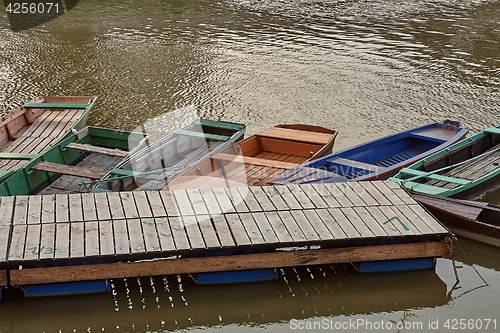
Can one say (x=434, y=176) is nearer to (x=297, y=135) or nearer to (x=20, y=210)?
(x=297, y=135)

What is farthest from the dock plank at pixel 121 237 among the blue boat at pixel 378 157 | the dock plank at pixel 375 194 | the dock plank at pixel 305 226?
the dock plank at pixel 375 194

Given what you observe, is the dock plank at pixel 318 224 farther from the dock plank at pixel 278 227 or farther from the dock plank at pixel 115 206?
the dock plank at pixel 115 206

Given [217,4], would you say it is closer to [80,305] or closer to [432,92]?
[432,92]

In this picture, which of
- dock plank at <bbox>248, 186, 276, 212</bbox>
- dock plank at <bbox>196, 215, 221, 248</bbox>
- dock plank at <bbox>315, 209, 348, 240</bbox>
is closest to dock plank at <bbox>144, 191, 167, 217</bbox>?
dock plank at <bbox>196, 215, 221, 248</bbox>

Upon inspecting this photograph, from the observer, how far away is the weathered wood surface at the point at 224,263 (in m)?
8.65

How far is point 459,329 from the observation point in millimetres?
8688

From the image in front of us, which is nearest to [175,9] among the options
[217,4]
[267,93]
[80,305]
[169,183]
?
[217,4]

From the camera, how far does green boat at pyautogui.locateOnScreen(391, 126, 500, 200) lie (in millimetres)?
11320

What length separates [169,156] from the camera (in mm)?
12656

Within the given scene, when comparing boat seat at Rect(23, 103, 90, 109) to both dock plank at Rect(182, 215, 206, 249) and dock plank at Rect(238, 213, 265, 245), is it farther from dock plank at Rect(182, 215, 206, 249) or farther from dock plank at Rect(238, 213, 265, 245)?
dock plank at Rect(238, 213, 265, 245)

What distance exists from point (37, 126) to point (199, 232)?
6801mm

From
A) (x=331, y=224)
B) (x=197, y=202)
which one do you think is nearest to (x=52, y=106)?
(x=197, y=202)

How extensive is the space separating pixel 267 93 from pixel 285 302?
31.9 feet

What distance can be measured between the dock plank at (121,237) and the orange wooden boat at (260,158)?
1.63 meters
